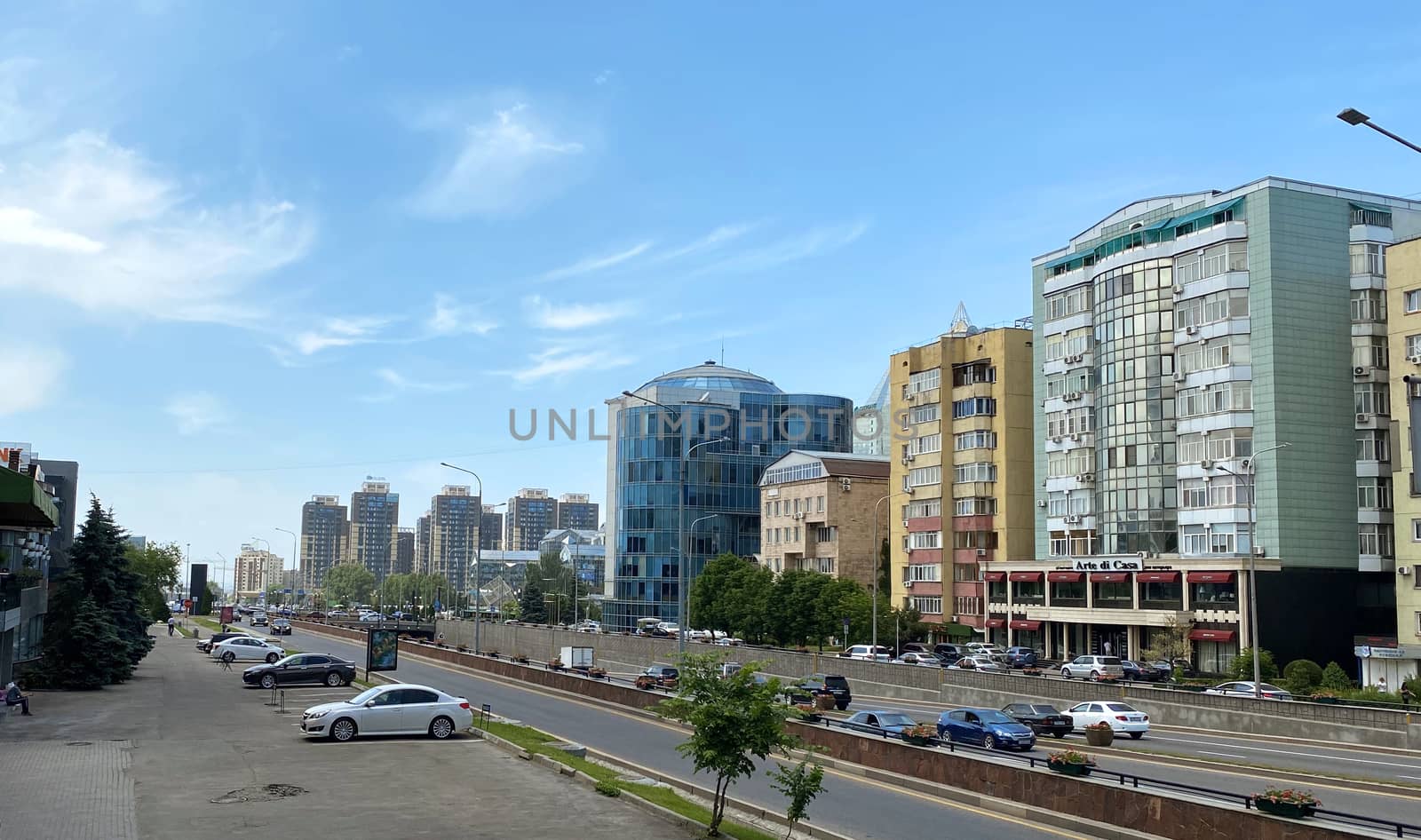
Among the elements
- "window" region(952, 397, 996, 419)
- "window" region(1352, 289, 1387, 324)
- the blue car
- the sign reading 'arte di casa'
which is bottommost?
the blue car

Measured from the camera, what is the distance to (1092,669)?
60.3 meters

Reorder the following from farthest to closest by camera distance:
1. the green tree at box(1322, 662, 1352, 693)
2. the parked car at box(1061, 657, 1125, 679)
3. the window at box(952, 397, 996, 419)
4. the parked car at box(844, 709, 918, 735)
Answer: the window at box(952, 397, 996, 419)
the parked car at box(1061, 657, 1125, 679)
the green tree at box(1322, 662, 1352, 693)
the parked car at box(844, 709, 918, 735)

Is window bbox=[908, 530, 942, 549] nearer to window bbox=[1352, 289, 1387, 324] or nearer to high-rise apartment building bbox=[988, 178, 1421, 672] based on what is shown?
high-rise apartment building bbox=[988, 178, 1421, 672]

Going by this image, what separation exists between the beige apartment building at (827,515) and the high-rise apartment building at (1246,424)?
1346 inches

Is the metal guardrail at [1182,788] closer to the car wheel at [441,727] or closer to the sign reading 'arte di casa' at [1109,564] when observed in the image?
the car wheel at [441,727]

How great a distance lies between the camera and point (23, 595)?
55.9 meters

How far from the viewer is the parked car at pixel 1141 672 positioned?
59250 mm

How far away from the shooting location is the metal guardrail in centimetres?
1558

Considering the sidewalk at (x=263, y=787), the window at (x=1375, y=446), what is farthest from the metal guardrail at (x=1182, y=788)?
the window at (x=1375, y=446)

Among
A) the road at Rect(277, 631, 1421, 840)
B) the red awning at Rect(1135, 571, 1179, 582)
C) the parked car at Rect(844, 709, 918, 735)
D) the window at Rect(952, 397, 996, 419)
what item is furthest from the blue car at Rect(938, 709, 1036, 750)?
the window at Rect(952, 397, 996, 419)

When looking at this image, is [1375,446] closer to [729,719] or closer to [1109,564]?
[1109,564]

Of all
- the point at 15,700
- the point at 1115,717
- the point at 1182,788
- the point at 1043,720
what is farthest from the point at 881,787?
the point at 15,700

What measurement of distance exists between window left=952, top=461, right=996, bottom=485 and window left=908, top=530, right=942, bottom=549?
465 cm

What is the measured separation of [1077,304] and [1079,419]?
303 inches
